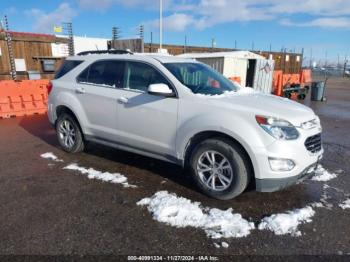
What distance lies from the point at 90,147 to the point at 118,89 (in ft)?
6.56

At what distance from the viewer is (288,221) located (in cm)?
355

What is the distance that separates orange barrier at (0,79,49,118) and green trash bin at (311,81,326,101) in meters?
12.1

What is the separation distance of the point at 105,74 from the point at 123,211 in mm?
2463

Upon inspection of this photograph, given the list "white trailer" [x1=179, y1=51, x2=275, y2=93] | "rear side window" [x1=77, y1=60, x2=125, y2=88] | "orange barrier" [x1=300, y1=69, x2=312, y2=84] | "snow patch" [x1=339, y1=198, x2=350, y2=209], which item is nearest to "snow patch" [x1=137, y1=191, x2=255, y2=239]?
"snow patch" [x1=339, y1=198, x2=350, y2=209]

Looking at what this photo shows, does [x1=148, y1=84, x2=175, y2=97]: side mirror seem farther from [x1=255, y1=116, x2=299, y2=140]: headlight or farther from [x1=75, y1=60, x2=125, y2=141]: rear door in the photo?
[x1=255, y1=116, x2=299, y2=140]: headlight

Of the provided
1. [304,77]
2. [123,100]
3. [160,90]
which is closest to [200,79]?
[160,90]

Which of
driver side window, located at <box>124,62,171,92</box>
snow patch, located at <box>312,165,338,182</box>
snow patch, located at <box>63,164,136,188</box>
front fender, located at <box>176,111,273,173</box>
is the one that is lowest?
snow patch, located at <box>312,165,338,182</box>

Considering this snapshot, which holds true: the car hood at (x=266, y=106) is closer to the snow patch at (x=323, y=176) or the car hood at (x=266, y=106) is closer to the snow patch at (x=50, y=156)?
the snow patch at (x=323, y=176)

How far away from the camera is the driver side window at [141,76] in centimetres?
456

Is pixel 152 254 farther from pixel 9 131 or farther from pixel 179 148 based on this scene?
pixel 9 131

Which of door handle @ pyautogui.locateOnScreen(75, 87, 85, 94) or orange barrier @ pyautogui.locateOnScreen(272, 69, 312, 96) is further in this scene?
orange barrier @ pyautogui.locateOnScreen(272, 69, 312, 96)

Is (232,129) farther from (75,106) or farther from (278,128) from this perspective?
(75,106)

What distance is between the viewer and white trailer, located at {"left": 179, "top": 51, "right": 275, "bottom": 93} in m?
14.2

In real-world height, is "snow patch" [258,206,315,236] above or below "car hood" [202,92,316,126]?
below
